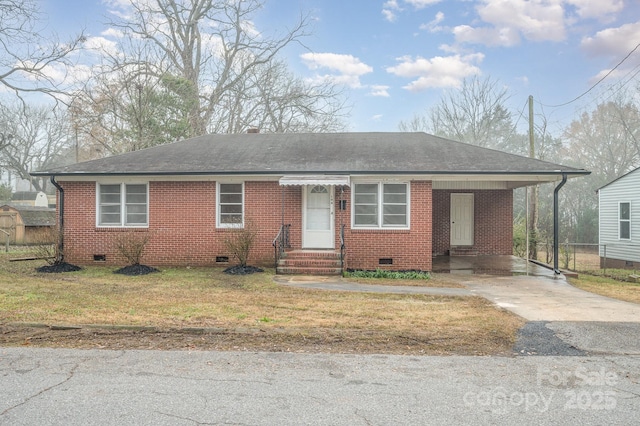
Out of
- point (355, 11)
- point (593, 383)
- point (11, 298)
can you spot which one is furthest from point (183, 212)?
point (355, 11)

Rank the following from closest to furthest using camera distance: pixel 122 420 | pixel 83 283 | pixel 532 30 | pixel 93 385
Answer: pixel 122 420, pixel 93 385, pixel 83 283, pixel 532 30

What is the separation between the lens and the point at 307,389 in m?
4.27

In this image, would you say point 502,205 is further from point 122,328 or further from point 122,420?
point 122,420

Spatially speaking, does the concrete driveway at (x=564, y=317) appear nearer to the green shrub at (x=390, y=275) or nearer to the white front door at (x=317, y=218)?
the green shrub at (x=390, y=275)

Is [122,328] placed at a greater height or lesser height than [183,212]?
lesser

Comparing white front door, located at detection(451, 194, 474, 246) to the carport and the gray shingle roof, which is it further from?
the gray shingle roof

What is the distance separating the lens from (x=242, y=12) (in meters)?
33.4

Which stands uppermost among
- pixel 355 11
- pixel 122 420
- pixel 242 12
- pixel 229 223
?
pixel 242 12

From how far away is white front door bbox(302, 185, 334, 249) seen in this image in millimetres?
13742

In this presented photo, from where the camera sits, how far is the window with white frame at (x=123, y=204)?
14039 millimetres

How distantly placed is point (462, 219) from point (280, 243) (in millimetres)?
7432

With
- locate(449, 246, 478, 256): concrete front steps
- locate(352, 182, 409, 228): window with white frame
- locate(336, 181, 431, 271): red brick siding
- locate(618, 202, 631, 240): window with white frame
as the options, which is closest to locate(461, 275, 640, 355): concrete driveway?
locate(336, 181, 431, 271): red brick siding

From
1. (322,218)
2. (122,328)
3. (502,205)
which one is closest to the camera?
(122,328)

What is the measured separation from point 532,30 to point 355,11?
12.5 metres
